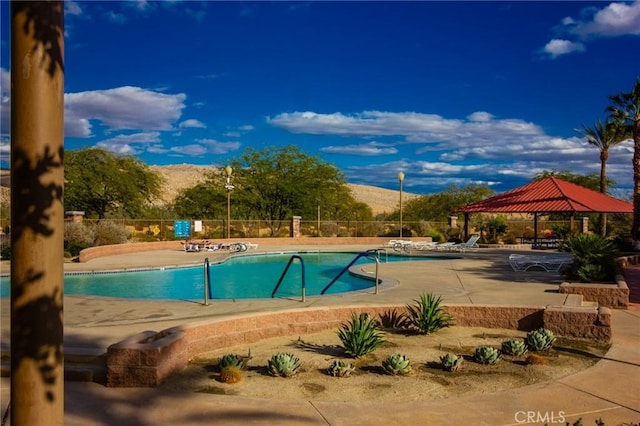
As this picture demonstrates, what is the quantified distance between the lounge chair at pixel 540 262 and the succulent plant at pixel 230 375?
12.2 meters

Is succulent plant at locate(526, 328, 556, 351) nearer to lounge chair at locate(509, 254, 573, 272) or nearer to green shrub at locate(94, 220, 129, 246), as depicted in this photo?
lounge chair at locate(509, 254, 573, 272)

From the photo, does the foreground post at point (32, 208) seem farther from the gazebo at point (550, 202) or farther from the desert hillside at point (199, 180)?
the desert hillside at point (199, 180)

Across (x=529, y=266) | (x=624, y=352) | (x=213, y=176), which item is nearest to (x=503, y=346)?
(x=624, y=352)

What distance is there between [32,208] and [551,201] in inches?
1017

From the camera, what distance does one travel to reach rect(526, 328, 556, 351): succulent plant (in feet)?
23.9

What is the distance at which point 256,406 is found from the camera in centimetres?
496

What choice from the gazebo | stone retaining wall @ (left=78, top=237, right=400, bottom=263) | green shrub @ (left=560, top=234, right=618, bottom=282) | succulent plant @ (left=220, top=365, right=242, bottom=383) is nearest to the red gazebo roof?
the gazebo

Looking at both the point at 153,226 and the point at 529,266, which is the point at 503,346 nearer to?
the point at 529,266

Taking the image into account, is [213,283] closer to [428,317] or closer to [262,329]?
[262,329]

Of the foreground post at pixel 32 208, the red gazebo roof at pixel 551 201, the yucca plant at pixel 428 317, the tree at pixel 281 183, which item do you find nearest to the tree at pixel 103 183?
the tree at pixel 281 183

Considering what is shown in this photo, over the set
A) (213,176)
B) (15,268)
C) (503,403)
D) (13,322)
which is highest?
(213,176)

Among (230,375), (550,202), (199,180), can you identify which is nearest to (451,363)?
(230,375)

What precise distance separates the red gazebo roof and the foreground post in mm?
24430

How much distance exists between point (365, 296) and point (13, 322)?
30.8ft
